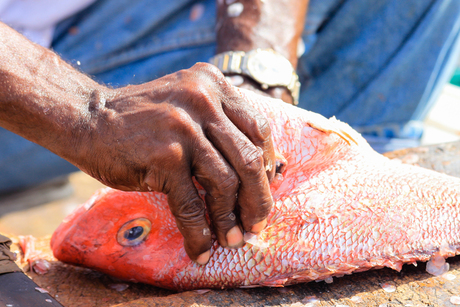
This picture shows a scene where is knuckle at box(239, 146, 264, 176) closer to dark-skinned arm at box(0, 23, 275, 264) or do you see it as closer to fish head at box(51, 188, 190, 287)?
dark-skinned arm at box(0, 23, 275, 264)

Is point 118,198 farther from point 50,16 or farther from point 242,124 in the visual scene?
point 50,16

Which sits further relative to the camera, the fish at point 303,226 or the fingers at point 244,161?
the fish at point 303,226

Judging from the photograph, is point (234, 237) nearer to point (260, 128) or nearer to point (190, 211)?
point (190, 211)

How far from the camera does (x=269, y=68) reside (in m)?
1.75

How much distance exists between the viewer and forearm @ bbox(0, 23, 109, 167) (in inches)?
41.6

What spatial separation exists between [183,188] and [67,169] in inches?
82.6

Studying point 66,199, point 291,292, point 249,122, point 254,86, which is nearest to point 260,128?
point 249,122

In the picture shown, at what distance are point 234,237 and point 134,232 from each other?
0.36 meters

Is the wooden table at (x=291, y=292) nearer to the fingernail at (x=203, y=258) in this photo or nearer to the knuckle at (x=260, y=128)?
the fingernail at (x=203, y=258)

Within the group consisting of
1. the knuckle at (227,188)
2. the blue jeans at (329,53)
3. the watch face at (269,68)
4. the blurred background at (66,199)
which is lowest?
the blurred background at (66,199)

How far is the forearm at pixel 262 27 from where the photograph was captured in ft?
6.29

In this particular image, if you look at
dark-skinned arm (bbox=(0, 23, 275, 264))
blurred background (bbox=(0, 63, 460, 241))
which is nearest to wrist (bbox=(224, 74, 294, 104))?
dark-skinned arm (bbox=(0, 23, 275, 264))

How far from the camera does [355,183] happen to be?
1.26 metres

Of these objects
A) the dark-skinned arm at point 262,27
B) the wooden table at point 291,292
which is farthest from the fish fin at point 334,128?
the dark-skinned arm at point 262,27
